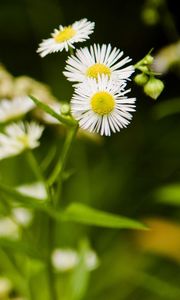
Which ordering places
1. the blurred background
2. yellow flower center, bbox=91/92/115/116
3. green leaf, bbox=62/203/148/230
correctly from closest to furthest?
1. yellow flower center, bbox=91/92/115/116
2. green leaf, bbox=62/203/148/230
3. the blurred background

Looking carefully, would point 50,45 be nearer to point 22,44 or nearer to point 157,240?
point 157,240

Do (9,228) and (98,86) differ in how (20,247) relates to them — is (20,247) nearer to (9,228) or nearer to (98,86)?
(98,86)

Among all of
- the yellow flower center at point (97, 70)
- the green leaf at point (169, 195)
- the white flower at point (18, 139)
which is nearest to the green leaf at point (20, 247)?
the white flower at point (18, 139)

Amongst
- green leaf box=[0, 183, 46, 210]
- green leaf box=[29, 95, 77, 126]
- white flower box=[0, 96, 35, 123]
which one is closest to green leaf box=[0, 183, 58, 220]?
green leaf box=[0, 183, 46, 210]

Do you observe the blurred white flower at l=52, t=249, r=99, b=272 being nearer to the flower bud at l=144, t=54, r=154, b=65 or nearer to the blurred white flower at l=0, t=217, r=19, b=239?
the blurred white flower at l=0, t=217, r=19, b=239

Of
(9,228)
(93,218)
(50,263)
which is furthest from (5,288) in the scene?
(93,218)

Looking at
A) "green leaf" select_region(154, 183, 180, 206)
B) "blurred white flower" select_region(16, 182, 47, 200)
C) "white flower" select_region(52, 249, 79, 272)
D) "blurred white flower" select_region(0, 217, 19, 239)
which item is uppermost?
"green leaf" select_region(154, 183, 180, 206)

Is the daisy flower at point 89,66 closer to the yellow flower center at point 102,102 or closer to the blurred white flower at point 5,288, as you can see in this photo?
the yellow flower center at point 102,102
